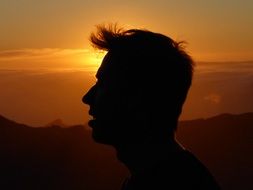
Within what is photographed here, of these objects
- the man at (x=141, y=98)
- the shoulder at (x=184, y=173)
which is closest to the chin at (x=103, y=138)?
the man at (x=141, y=98)

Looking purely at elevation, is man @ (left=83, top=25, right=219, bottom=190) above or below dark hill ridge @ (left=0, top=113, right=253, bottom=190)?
above

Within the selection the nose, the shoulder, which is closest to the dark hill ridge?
the nose

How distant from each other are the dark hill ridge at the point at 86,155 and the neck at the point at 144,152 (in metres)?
28.5

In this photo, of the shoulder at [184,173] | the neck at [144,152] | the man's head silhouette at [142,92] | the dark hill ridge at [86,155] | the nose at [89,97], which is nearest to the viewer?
the shoulder at [184,173]

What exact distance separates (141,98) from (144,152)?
Result: 0.23 meters

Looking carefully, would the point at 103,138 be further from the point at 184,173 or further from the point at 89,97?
the point at 184,173

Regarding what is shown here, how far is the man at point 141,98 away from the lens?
2805 millimetres

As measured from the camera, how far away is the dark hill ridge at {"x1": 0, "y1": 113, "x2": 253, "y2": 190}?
33.1 m

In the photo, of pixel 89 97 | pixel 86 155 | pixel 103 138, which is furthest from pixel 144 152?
pixel 86 155

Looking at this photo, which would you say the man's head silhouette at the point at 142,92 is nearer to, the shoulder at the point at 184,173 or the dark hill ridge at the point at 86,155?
the shoulder at the point at 184,173

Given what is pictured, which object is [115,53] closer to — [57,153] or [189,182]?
[189,182]

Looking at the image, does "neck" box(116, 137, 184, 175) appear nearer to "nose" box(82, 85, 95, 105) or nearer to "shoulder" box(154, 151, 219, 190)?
"shoulder" box(154, 151, 219, 190)

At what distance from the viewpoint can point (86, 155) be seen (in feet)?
120

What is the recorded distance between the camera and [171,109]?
9.46 ft
